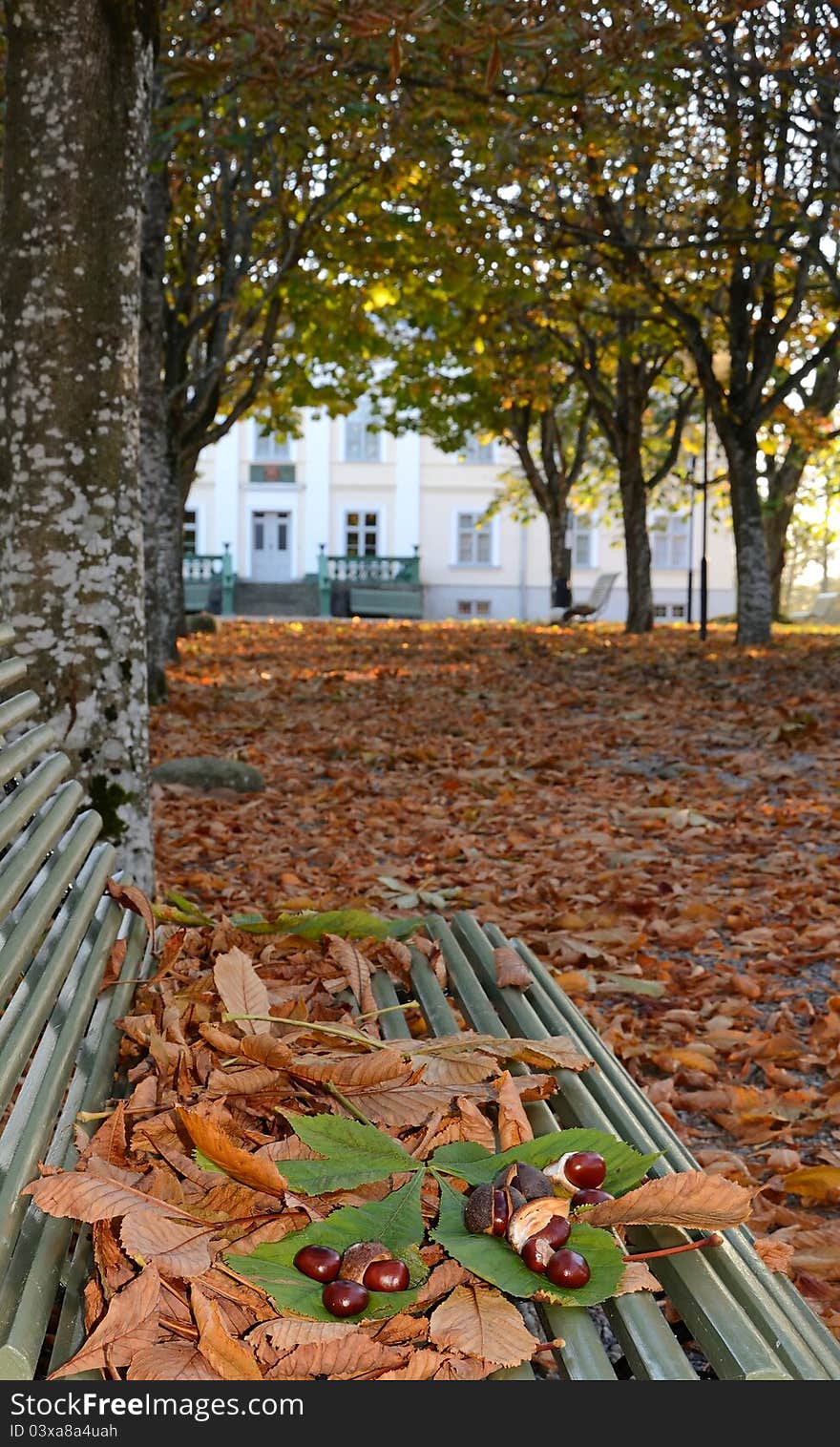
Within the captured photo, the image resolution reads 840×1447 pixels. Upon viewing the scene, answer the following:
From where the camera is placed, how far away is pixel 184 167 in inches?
554

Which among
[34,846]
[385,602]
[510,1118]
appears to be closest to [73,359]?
[34,846]

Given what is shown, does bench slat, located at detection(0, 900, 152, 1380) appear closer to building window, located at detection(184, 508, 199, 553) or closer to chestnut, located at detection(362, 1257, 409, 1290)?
chestnut, located at detection(362, 1257, 409, 1290)

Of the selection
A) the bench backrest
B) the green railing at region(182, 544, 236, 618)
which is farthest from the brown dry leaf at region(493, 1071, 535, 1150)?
the green railing at region(182, 544, 236, 618)

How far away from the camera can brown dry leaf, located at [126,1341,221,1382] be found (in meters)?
1.55

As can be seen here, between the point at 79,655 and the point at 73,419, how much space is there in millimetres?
691

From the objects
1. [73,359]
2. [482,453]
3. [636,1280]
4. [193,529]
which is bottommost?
[636,1280]

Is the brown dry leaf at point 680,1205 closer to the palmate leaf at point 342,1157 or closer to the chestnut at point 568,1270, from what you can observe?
the chestnut at point 568,1270

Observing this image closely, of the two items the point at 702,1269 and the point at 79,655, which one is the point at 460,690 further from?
the point at 702,1269

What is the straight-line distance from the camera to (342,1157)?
1993mm

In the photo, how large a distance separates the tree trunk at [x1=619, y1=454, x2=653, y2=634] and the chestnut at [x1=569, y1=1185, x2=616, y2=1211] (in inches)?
745

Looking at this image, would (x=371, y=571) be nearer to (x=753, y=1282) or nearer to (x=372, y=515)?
(x=372, y=515)

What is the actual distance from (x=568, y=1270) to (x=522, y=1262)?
0.25ft

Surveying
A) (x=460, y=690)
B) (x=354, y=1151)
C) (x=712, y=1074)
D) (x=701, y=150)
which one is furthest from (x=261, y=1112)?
(x=701, y=150)

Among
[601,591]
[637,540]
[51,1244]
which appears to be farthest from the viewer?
[601,591]
